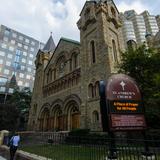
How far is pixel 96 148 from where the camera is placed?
24.5 ft

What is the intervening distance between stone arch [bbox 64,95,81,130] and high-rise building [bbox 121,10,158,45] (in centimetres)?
7016

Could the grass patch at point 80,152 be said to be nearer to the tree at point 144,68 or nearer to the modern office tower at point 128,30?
the tree at point 144,68

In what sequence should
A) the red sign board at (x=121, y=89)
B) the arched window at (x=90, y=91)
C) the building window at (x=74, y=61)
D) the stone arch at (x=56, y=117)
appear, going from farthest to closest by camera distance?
the building window at (x=74, y=61)
the stone arch at (x=56, y=117)
the arched window at (x=90, y=91)
the red sign board at (x=121, y=89)

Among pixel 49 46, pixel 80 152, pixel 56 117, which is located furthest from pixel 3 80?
pixel 80 152

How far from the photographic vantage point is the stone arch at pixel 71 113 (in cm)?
2069

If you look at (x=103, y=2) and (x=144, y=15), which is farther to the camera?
(x=144, y=15)

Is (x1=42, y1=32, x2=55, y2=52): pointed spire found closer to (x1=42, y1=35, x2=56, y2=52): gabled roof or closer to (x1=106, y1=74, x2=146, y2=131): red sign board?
(x1=42, y1=35, x2=56, y2=52): gabled roof

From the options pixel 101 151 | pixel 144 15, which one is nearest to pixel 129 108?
pixel 101 151

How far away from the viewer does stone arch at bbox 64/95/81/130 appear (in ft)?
67.9

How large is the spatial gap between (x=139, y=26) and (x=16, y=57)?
64725mm

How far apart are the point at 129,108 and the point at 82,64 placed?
13.5m

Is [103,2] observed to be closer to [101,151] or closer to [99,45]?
[99,45]

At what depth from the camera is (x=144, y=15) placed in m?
92.3

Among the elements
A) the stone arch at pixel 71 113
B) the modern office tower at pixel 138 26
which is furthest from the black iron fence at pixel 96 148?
the modern office tower at pixel 138 26
